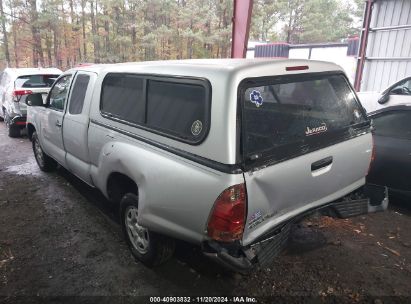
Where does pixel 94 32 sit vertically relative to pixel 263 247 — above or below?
above

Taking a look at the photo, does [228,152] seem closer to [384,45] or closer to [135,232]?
[135,232]

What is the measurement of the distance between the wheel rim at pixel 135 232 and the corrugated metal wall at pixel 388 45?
11421 mm

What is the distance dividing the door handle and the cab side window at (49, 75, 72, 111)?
11.4 feet

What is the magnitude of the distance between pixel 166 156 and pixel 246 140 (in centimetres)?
70

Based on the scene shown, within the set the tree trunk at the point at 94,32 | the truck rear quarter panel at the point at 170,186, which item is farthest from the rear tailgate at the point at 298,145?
the tree trunk at the point at 94,32

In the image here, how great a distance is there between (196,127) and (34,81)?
24.6 feet

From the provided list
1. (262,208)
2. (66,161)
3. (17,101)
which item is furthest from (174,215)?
(17,101)

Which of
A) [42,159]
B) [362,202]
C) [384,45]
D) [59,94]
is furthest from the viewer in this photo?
[384,45]

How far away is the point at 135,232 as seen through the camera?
338 centimetres

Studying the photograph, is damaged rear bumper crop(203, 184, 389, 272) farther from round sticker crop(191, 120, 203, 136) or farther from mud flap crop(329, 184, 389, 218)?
round sticker crop(191, 120, 203, 136)

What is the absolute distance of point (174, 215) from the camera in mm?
2613

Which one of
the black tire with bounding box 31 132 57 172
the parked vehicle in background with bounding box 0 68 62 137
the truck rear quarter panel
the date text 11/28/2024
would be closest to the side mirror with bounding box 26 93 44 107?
the black tire with bounding box 31 132 57 172

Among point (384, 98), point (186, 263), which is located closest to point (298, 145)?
point (186, 263)

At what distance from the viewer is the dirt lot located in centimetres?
296
